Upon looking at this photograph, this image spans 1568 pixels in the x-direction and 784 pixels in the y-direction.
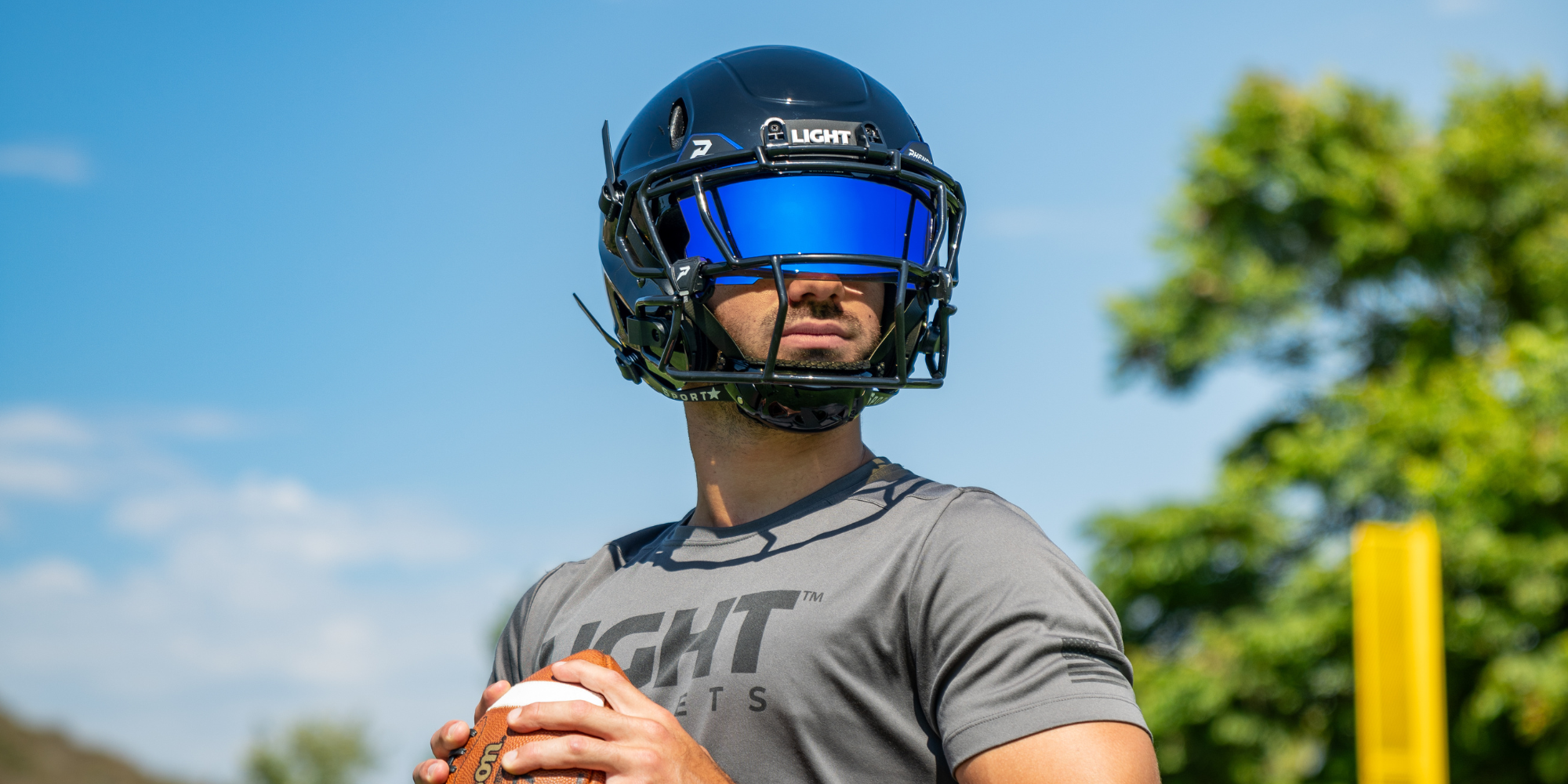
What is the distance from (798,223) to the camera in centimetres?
268

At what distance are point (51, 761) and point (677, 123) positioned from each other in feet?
135

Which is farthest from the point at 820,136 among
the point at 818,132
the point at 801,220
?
the point at 801,220

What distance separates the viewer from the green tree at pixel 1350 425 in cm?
1302

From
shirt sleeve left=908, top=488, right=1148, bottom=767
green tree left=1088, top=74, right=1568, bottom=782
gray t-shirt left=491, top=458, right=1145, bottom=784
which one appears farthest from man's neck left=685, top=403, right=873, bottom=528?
green tree left=1088, top=74, right=1568, bottom=782

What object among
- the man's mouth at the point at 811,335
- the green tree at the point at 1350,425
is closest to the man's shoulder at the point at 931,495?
the man's mouth at the point at 811,335

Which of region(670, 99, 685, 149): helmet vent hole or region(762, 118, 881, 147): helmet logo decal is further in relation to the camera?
region(670, 99, 685, 149): helmet vent hole

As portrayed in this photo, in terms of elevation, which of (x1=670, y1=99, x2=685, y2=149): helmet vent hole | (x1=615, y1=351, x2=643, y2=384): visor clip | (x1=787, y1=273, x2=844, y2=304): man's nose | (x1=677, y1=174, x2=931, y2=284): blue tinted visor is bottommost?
(x1=615, y1=351, x2=643, y2=384): visor clip

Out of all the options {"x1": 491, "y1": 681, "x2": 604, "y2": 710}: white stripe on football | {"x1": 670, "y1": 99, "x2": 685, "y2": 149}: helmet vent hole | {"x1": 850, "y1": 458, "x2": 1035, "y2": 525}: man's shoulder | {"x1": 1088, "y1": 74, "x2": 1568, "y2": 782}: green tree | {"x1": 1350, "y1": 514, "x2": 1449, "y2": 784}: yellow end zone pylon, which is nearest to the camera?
{"x1": 491, "y1": 681, "x2": 604, "y2": 710}: white stripe on football

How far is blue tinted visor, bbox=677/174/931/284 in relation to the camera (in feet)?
8.78

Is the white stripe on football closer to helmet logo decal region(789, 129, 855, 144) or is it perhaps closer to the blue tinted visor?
the blue tinted visor

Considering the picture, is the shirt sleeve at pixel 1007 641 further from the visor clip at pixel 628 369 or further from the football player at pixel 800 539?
the visor clip at pixel 628 369

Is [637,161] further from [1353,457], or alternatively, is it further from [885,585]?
[1353,457]

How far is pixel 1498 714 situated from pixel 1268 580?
3148 mm

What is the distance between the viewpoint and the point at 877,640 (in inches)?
87.9
